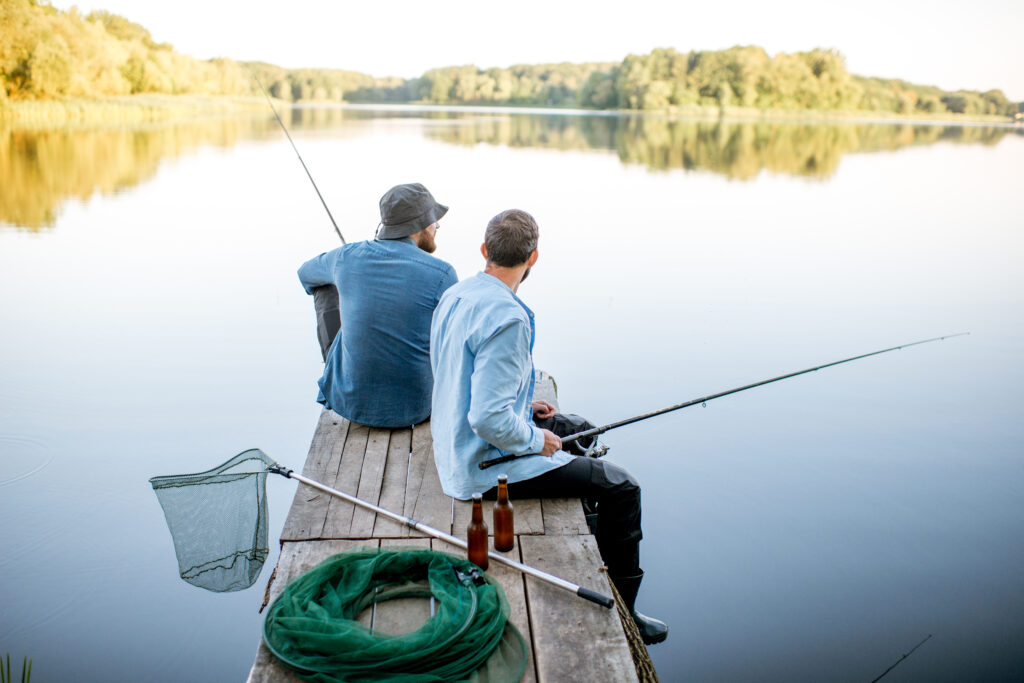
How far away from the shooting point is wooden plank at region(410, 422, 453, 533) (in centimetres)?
284

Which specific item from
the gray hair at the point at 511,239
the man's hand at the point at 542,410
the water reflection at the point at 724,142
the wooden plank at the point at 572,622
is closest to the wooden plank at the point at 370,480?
the wooden plank at the point at 572,622

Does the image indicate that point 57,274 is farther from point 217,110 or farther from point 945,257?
point 217,110

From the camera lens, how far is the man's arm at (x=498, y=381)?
2398 mm

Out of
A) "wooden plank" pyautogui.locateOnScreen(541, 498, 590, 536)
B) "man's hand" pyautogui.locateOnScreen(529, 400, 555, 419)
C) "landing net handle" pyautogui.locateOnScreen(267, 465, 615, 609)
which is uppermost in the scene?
"man's hand" pyautogui.locateOnScreen(529, 400, 555, 419)

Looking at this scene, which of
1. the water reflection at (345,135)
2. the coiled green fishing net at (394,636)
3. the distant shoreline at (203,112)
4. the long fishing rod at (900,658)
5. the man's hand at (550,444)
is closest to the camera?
the coiled green fishing net at (394,636)

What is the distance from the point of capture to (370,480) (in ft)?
10.3

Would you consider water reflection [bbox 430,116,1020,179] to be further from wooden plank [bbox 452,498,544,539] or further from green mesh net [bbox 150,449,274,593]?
green mesh net [bbox 150,449,274,593]

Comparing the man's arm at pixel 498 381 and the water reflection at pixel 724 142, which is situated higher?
the water reflection at pixel 724 142

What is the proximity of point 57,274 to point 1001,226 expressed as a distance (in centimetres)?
1379

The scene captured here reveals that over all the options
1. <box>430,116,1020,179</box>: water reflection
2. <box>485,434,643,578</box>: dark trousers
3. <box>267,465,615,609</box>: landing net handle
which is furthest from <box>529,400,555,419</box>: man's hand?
<box>430,116,1020,179</box>: water reflection

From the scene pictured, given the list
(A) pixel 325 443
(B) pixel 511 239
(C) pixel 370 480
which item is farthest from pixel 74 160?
(B) pixel 511 239

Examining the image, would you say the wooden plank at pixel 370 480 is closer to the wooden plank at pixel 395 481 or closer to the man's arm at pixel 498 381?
the wooden plank at pixel 395 481

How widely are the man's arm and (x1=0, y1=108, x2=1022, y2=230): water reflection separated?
11.2m

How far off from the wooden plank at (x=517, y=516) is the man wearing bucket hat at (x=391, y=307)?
2.41 feet
